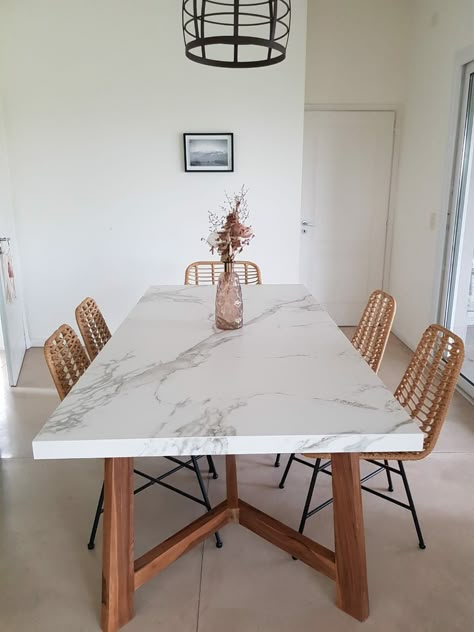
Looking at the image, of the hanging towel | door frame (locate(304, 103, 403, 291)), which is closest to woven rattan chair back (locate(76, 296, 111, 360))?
the hanging towel

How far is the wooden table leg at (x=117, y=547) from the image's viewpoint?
1.55m

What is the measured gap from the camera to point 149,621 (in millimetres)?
1714

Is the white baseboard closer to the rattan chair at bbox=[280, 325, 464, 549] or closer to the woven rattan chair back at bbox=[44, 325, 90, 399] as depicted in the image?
the woven rattan chair back at bbox=[44, 325, 90, 399]

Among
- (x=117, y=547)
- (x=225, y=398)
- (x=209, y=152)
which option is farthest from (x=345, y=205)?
(x=117, y=547)

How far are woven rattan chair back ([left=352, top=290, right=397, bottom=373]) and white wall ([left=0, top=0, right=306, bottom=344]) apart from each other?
1.79 metres

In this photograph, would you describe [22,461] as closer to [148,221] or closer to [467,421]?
[148,221]

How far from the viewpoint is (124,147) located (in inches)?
158

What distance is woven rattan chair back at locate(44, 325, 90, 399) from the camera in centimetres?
182

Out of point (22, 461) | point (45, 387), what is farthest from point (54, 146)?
point (22, 461)

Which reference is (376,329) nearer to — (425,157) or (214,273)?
(214,273)

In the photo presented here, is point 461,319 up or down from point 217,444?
down

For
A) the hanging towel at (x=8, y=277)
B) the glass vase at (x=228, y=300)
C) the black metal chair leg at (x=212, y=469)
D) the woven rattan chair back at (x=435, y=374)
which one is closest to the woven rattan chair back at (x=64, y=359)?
the glass vase at (x=228, y=300)

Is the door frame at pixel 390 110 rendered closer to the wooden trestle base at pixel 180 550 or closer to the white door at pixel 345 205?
the white door at pixel 345 205

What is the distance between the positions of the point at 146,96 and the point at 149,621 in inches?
139
